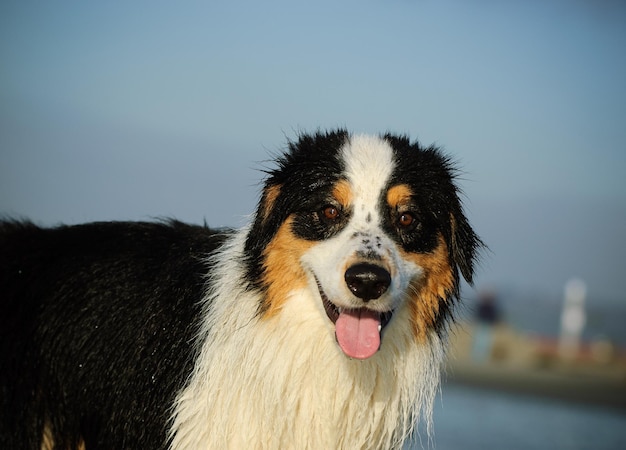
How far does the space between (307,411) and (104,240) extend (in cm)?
186

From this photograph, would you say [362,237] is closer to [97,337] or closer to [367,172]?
[367,172]

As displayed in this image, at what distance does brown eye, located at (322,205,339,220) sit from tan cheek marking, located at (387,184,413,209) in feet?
0.98

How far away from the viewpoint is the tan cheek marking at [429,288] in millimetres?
5138

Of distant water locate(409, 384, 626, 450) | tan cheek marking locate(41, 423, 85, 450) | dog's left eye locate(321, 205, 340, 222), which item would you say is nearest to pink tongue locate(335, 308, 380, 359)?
dog's left eye locate(321, 205, 340, 222)

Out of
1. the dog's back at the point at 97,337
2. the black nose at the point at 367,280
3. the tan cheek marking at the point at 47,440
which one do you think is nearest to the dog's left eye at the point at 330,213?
the black nose at the point at 367,280

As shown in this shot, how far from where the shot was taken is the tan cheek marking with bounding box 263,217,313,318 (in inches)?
199

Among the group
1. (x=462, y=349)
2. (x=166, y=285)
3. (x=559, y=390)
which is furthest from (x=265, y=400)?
(x=462, y=349)

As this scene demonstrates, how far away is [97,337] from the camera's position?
5645 millimetres

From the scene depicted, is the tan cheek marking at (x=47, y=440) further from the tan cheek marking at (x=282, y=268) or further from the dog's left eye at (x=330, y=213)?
the dog's left eye at (x=330, y=213)

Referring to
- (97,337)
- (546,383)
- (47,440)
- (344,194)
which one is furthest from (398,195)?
(546,383)

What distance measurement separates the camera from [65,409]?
5645 millimetres

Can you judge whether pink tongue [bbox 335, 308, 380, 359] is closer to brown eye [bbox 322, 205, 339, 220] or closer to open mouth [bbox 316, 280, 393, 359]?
open mouth [bbox 316, 280, 393, 359]

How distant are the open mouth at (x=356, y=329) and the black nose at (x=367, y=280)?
0.26 m

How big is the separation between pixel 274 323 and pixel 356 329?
1.59 feet
